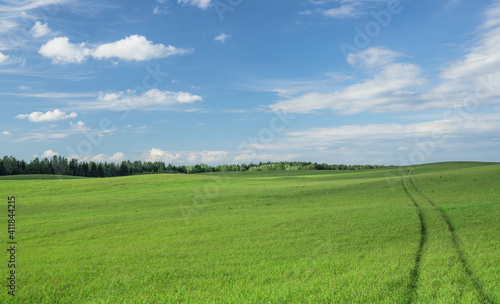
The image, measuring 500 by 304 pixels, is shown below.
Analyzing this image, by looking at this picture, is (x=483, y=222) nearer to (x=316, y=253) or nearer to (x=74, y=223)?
(x=316, y=253)

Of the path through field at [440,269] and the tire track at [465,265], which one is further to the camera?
the path through field at [440,269]

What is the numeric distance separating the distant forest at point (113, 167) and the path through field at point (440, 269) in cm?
9693

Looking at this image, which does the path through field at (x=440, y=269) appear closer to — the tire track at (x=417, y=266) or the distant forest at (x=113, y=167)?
the tire track at (x=417, y=266)

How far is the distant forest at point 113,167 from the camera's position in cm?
10543

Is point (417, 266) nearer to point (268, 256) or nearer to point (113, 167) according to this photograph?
point (268, 256)

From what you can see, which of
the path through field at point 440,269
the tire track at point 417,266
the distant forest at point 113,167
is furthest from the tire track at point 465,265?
the distant forest at point 113,167

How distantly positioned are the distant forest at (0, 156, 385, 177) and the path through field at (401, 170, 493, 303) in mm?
96934

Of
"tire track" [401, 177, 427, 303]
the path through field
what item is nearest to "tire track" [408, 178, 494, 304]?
the path through field

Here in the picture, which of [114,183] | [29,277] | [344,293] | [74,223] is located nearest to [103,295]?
[29,277]

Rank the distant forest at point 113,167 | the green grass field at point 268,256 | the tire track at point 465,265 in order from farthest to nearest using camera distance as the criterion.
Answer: the distant forest at point 113,167, the green grass field at point 268,256, the tire track at point 465,265

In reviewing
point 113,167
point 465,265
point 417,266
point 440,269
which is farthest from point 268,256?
point 113,167

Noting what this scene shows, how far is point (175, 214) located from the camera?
21406 mm

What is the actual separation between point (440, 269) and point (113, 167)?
127 meters

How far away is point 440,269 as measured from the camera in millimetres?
9492
